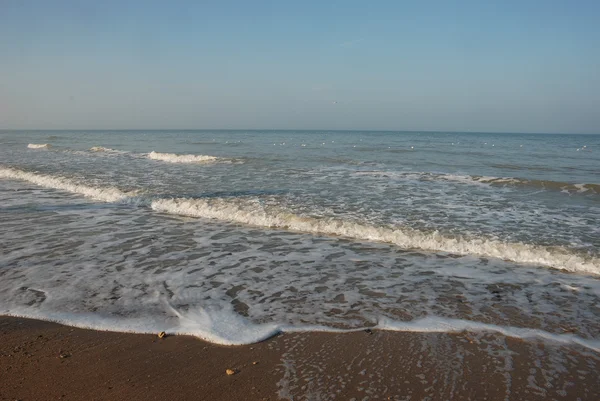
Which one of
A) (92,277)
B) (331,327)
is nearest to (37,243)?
(92,277)

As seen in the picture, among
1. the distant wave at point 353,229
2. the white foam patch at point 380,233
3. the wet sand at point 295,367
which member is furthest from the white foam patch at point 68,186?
the wet sand at point 295,367

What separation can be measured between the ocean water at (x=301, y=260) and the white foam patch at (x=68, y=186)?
0.10m

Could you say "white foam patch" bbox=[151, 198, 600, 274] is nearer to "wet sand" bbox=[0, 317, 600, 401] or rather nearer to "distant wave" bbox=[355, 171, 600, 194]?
"wet sand" bbox=[0, 317, 600, 401]

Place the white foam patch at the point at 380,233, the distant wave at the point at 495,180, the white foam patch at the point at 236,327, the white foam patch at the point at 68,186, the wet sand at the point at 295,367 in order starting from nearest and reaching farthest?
the wet sand at the point at 295,367 → the white foam patch at the point at 236,327 → the white foam patch at the point at 380,233 → the white foam patch at the point at 68,186 → the distant wave at the point at 495,180

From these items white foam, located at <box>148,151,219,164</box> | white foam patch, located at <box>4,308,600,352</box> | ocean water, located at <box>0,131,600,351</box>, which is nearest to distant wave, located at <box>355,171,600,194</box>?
ocean water, located at <box>0,131,600,351</box>

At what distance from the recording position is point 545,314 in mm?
4844

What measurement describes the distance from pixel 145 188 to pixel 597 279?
11967mm

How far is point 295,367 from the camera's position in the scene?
3607mm

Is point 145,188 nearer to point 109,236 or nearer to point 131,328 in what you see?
point 109,236

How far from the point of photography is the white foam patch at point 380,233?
694 cm

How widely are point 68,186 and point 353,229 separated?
1065 centimetres

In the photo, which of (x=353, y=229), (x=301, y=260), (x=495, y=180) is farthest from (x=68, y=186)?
(x=495, y=180)

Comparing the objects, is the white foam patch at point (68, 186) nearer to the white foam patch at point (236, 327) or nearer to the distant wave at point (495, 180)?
the white foam patch at point (236, 327)

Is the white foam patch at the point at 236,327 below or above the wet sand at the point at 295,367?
below
